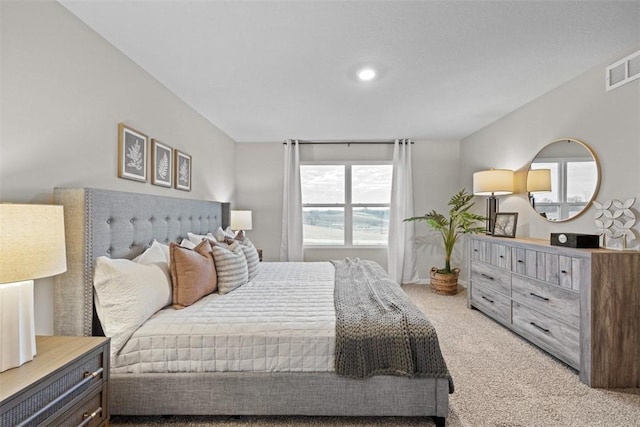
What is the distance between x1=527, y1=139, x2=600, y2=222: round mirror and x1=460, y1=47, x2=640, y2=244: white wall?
0.19 ft

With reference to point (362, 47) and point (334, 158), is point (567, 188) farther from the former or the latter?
point (334, 158)

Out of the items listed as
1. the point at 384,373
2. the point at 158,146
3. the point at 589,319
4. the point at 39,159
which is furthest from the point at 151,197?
the point at 589,319

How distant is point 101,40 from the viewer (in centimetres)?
198

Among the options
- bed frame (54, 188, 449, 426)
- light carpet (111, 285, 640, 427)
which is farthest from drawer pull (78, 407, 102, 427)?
light carpet (111, 285, 640, 427)

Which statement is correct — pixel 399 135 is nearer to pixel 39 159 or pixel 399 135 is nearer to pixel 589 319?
pixel 589 319

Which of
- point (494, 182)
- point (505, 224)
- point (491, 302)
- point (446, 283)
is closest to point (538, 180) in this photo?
point (494, 182)

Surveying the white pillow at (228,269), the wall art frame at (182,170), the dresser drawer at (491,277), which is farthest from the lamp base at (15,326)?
the dresser drawer at (491,277)

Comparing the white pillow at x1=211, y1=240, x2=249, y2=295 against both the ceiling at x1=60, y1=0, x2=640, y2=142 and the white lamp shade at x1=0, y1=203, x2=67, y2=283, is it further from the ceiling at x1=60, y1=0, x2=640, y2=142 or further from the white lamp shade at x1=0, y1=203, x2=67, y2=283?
the ceiling at x1=60, y1=0, x2=640, y2=142

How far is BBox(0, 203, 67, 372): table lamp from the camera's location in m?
1.06

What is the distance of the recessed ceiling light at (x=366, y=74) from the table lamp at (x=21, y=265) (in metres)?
2.21

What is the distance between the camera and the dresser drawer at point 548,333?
2.16m

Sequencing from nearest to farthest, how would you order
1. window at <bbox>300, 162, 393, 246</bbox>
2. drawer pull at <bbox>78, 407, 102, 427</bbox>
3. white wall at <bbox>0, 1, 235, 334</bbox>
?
drawer pull at <bbox>78, 407, 102, 427</bbox> < white wall at <bbox>0, 1, 235, 334</bbox> < window at <bbox>300, 162, 393, 246</bbox>

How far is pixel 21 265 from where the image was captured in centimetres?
109

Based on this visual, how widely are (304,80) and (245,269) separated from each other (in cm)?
171
